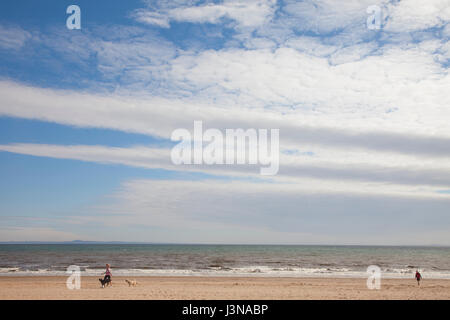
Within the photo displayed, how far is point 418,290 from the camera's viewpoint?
966 inches
